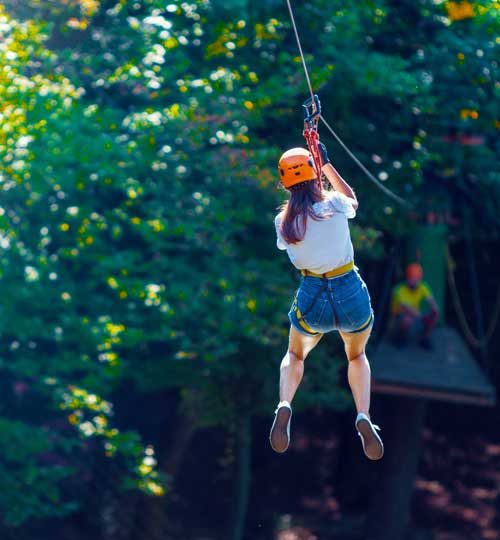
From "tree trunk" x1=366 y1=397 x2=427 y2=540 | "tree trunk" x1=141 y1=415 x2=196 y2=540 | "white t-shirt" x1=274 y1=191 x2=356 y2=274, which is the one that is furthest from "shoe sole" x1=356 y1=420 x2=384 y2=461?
"tree trunk" x1=366 y1=397 x2=427 y2=540

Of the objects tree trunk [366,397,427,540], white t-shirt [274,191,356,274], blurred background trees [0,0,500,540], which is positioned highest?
white t-shirt [274,191,356,274]

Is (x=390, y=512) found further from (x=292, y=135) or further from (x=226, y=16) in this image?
(x=226, y=16)

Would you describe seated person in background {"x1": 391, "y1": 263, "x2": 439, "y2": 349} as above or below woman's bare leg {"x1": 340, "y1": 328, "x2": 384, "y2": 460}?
below

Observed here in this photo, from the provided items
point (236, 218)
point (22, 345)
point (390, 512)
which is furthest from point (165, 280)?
point (390, 512)

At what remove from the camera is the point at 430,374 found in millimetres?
13656

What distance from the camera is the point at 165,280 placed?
11.0 m

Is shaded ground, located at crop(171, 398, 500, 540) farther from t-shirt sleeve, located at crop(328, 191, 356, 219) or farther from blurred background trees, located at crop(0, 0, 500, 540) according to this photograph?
t-shirt sleeve, located at crop(328, 191, 356, 219)

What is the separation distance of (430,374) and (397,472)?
3362 mm

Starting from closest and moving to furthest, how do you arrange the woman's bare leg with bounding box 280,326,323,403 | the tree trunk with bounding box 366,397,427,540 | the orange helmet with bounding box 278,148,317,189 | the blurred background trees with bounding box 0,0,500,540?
the orange helmet with bounding box 278,148,317,189, the woman's bare leg with bounding box 280,326,323,403, the blurred background trees with bounding box 0,0,500,540, the tree trunk with bounding box 366,397,427,540

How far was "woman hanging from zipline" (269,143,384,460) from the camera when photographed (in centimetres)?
562

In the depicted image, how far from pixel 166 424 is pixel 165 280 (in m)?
5.50

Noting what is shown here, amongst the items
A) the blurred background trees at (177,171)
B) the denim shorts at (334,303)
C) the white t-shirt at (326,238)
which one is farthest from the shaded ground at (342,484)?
the white t-shirt at (326,238)

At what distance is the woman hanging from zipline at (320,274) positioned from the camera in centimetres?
562

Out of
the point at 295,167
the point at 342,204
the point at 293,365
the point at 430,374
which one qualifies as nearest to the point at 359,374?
the point at 293,365
